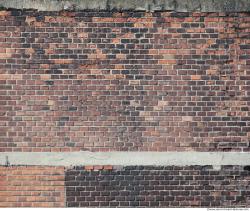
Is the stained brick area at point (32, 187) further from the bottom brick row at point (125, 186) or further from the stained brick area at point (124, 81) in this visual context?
the stained brick area at point (124, 81)

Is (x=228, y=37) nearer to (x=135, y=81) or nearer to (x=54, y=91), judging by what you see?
(x=135, y=81)

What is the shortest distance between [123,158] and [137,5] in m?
2.19

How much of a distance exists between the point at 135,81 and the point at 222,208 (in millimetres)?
2251

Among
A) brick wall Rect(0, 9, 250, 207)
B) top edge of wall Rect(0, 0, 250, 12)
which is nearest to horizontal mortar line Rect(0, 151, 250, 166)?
brick wall Rect(0, 9, 250, 207)

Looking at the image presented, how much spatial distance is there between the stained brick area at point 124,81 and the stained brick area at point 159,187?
35 centimetres

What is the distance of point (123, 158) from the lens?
14.6 ft

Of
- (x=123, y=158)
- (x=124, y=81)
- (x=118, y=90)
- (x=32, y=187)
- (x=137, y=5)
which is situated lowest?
(x=32, y=187)

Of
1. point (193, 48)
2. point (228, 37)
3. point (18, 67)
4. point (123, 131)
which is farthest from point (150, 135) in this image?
point (18, 67)

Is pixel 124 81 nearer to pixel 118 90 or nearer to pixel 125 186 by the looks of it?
pixel 118 90

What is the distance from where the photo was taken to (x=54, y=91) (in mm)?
4402

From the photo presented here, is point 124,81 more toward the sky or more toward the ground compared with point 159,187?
more toward the sky

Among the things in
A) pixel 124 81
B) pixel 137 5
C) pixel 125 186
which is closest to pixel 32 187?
pixel 125 186

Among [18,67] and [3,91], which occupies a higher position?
[18,67]

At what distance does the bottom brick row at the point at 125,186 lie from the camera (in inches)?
175
